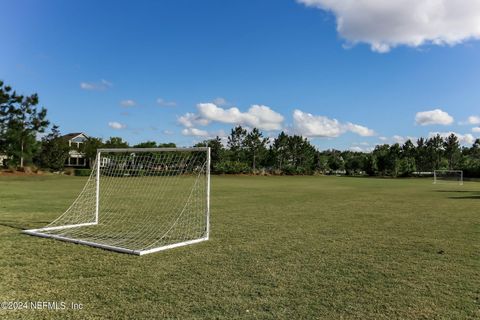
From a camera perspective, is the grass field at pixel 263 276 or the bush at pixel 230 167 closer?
the grass field at pixel 263 276

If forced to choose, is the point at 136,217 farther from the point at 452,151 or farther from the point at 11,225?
the point at 452,151

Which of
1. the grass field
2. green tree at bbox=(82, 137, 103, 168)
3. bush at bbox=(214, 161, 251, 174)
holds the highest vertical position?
green tree at bbox=(82, 137, 103, 168)

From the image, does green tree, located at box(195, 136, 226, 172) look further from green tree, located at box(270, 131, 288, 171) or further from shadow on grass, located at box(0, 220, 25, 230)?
shadow on grass, located at box(0, 220, 25, 230)

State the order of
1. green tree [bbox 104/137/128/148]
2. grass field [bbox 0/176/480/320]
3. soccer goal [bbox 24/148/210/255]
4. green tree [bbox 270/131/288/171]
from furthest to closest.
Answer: green tree [bbox 270/131/288/171] < green tree [bbox 104/137/128/148] < soccer goal [bbox 24/148/210/255] < grass field [bbox 0/176/480/320]

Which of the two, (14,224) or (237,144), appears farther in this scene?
(237,144)

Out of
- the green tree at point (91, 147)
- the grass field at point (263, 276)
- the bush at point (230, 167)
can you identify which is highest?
the green tree at point (91, 147)

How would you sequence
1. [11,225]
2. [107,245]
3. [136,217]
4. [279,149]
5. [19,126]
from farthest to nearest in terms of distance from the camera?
[279,149]
[19,126]
[136,217]
[11,225]
[107,245]

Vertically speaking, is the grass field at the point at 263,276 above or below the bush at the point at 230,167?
below

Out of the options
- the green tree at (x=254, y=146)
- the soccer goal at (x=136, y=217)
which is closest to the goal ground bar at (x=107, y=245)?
the soccer goal at (x=136, y=217)

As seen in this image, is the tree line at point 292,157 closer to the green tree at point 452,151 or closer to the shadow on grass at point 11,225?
the green tree at point 452,151

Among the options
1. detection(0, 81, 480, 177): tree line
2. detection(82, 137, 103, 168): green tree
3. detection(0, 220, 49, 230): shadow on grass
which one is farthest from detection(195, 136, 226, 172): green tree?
detection(0, 220, 49, 230): shadow on grass

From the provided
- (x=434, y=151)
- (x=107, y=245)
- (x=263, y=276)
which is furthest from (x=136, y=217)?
(x=434, y=151)

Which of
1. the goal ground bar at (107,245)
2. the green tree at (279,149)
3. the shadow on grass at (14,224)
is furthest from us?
the green tree at (279,149)

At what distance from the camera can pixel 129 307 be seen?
13.8ft
